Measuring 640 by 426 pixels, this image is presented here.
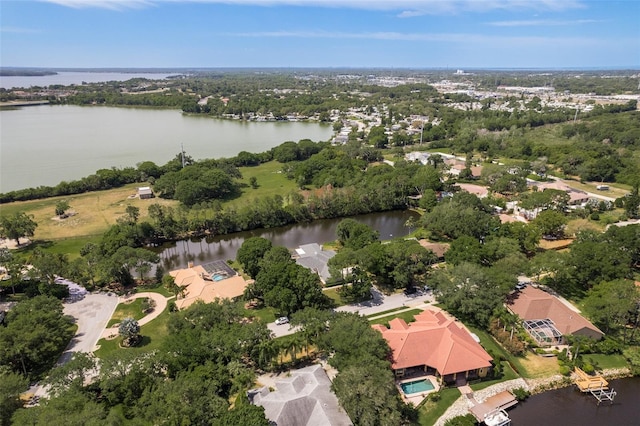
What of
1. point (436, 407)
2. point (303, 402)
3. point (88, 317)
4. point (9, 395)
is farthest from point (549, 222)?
point (9, 395)

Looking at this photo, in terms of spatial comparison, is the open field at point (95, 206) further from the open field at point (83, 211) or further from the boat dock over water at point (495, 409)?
the boat dock over water at point (495, 409)

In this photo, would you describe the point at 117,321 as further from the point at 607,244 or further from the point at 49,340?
the point at 607,244

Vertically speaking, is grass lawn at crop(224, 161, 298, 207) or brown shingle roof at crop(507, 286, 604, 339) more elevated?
grass lawn at crop(224, 161, 298, 207)

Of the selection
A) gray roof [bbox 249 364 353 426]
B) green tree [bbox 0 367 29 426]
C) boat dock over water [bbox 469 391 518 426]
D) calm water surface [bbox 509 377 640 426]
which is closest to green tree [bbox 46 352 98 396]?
green tree [bbox 0 367 29 426]

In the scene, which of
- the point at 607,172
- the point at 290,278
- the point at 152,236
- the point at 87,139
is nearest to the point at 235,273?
the point at 290,278

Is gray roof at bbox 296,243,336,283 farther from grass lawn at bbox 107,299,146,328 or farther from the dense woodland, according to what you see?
grass lawn at bbox 107,299,146,328
